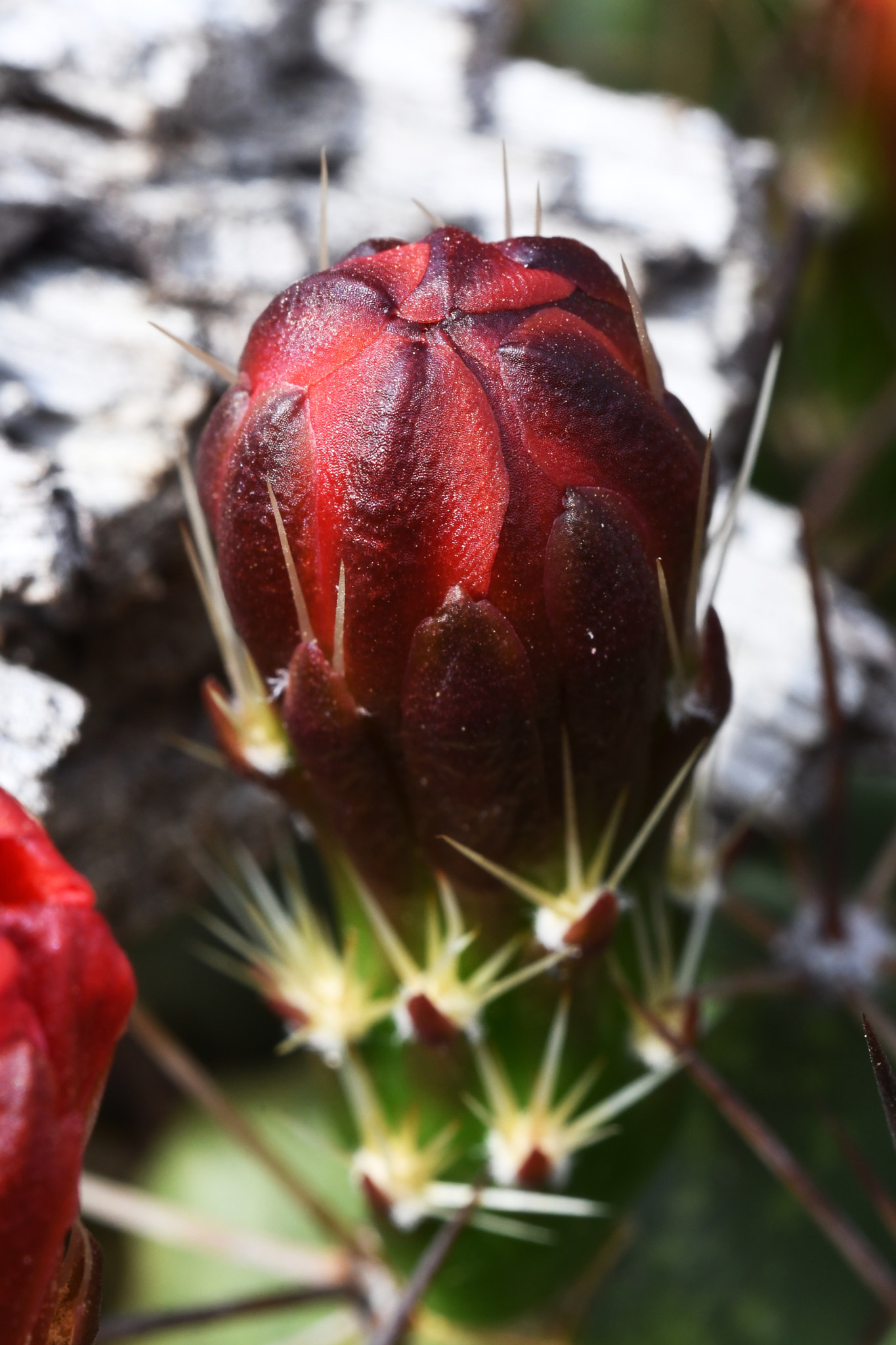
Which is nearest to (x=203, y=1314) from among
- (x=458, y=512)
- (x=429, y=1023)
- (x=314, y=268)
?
(x=429, y=1023)

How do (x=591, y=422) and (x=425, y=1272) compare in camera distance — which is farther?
(x=425, y=1272)

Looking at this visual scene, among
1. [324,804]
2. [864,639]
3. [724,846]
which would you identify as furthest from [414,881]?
[864,639]

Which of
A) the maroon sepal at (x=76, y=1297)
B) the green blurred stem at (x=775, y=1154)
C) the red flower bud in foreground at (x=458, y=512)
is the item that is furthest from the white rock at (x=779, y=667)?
the maroon sepal at (x=76, y=1297)

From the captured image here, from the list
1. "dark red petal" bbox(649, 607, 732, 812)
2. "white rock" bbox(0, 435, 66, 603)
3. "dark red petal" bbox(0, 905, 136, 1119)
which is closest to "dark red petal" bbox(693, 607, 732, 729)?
"dark red petal" bbox(649, 607, 732, 812)

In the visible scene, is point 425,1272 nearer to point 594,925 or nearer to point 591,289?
point 594,925

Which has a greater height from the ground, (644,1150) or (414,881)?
(414,881)

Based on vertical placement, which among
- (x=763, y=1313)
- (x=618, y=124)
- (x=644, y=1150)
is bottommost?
(x=763, y=1313)

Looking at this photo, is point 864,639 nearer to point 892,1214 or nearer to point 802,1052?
point 802,1052

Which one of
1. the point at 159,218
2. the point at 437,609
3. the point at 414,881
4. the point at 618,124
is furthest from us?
the point at 618,124
